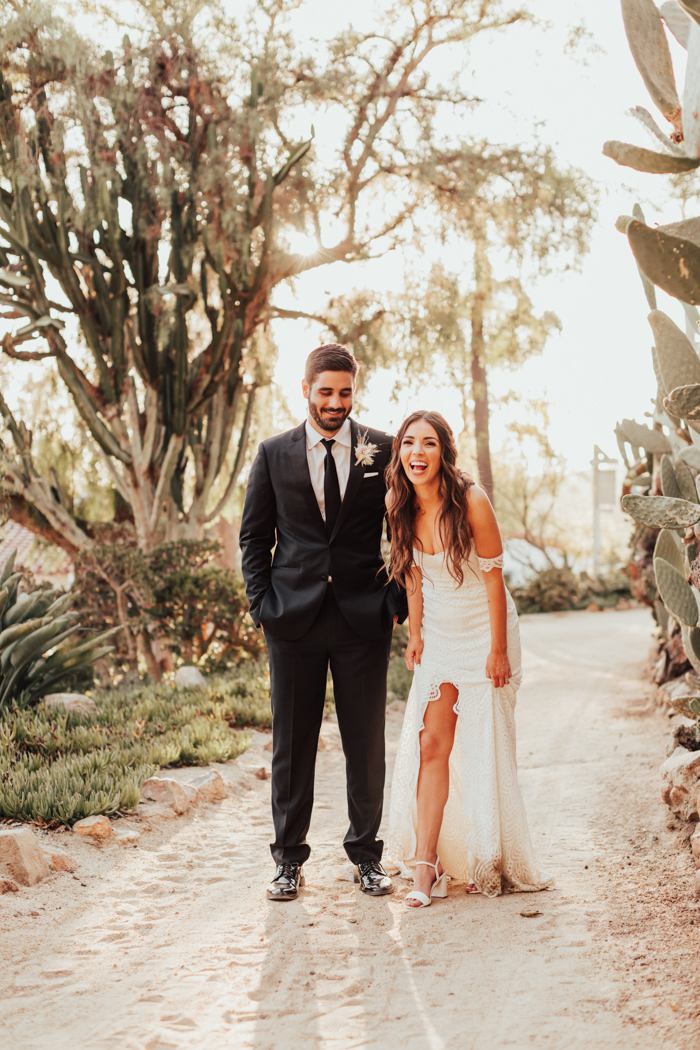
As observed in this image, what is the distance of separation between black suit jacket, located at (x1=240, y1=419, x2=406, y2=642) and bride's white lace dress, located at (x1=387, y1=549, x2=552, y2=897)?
0.22 meters

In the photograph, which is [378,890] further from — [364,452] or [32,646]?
[32,646]

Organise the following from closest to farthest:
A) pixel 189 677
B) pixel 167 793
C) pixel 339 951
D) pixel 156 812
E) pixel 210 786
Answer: pixel 339 951
pixel 156 812
pixel 167 793
pixel 210 786
pixel 189 677

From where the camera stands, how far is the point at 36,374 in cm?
1095

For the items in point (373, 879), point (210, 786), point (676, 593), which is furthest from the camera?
point (210, 786)

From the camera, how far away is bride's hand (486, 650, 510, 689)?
10.8 feet

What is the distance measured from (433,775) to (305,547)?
104 centimetres

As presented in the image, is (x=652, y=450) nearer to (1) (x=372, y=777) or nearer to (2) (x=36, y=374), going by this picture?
(1) (x=372, y=777)

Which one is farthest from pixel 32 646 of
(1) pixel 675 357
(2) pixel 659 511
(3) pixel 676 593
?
(1) pixel 675 357

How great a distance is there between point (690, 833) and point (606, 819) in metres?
0.54

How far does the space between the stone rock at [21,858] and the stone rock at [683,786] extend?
2.88 metres

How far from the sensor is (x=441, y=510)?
3.31 meters

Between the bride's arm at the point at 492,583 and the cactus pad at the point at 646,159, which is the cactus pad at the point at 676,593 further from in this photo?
the cactus pad at the point at 646,159

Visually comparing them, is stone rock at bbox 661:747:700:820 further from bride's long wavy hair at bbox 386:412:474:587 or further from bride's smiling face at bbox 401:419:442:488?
bride's smiling face at bbox 401:419:442:488

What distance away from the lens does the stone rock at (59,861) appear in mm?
3635
